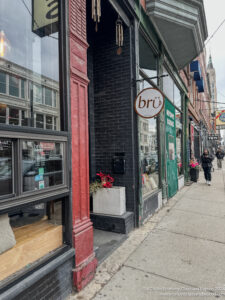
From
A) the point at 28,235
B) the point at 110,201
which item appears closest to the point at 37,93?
the point at 28,235

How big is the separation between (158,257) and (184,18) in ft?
20.7

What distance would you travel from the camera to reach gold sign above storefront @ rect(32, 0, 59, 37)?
292cm

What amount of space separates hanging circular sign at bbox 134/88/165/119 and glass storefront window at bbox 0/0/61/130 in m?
2.21

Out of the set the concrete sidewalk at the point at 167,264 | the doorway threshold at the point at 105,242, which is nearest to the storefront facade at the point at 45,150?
Answer: the doorway threshold at the point at 105,242

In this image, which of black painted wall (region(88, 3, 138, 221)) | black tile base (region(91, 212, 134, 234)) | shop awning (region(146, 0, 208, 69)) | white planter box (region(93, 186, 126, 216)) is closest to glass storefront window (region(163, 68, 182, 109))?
shop awning (region(146, 0, 208, 69))

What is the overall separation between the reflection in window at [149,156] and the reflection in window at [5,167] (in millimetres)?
3532

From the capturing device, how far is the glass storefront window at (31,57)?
107 inches

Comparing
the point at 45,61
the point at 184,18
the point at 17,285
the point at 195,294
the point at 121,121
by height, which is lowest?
the point at 195,294

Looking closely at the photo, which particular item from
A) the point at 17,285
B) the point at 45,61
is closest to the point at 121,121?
the point at 45,61

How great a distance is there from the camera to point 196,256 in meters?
3.57

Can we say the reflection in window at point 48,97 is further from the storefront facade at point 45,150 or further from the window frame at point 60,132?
the window frame at point 60,132

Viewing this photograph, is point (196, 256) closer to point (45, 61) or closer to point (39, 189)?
point (39, 189)

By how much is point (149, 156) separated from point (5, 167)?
4468 mm

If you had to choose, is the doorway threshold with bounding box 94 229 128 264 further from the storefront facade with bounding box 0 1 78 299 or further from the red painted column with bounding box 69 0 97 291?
the storefront facade with bounding box 0 1 78 299
